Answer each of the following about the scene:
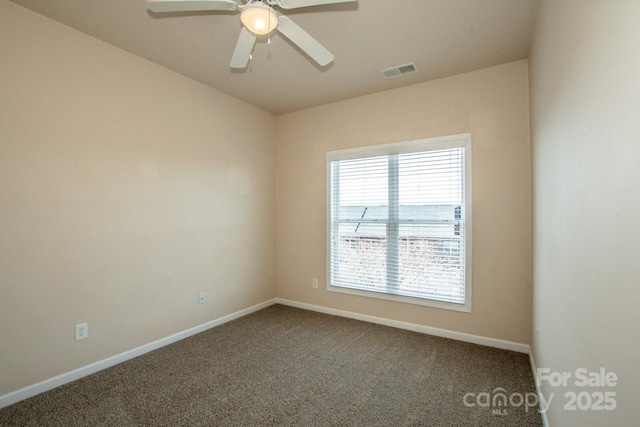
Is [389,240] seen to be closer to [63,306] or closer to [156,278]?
[156,278]

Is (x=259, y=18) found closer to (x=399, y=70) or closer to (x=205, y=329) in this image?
(x=399, y=70)

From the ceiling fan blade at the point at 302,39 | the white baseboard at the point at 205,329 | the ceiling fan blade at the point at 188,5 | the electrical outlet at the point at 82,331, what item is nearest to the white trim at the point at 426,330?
the white baseboard at the point at 205,329

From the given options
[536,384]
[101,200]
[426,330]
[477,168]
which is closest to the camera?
[536,384]

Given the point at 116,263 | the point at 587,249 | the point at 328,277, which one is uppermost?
the point at 587,249

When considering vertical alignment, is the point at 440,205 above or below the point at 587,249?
above

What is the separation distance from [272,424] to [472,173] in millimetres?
2792

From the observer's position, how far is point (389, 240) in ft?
11.7

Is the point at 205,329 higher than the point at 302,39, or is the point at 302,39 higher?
the point at 302,39

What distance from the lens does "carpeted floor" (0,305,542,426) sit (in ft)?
6.35

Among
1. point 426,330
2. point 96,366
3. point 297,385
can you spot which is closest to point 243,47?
point 297,385

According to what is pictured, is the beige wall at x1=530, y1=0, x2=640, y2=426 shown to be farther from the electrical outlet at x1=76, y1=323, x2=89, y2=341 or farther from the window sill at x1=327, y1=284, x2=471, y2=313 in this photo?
the electrical outlet at x1=76, y1=323, x2=89, y2=341

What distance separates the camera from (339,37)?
A: 2506mm

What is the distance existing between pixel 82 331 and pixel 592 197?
3.38m

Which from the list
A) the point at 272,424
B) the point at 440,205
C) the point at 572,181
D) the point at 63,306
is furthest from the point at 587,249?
the point at 63,306
